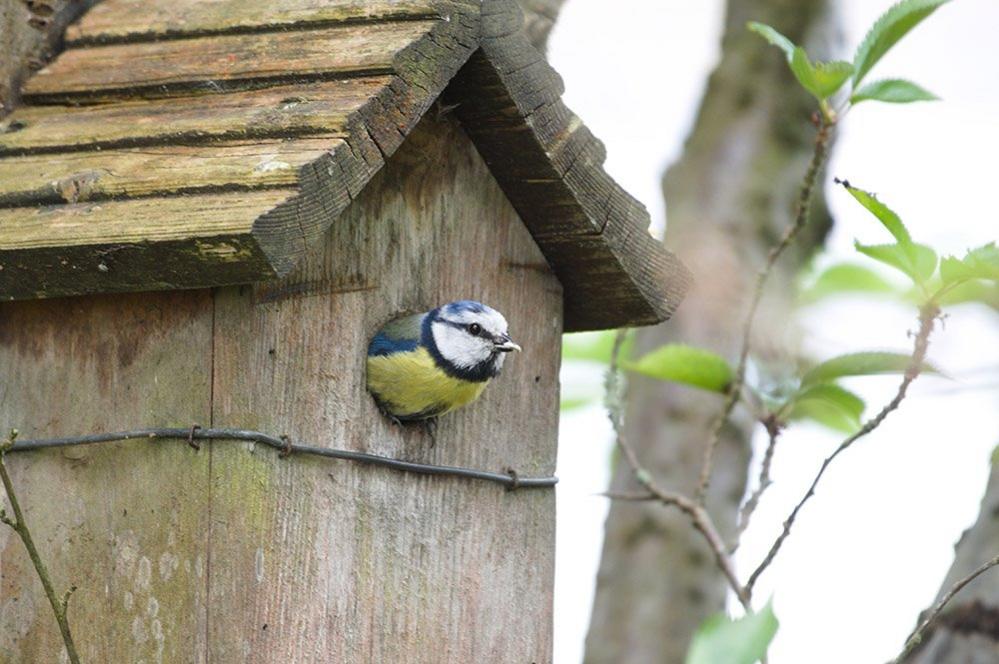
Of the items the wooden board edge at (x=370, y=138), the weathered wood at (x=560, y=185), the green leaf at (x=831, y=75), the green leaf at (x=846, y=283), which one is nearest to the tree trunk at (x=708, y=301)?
the green leaf at (x=846, y=283)

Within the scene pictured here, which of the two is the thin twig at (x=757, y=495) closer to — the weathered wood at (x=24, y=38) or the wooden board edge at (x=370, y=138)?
the wooden board edge at (x=370, y=138)

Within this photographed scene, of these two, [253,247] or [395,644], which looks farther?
[395,644]

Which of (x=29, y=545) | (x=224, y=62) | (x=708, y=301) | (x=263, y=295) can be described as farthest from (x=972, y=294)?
(x=708, y=301)

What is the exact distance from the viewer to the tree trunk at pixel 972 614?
310 centimetres

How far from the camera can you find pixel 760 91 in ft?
17.1

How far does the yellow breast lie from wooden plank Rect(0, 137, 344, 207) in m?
0.51

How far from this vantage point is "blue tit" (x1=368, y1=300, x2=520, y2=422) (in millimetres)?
2914

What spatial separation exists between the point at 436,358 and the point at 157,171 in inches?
25.1

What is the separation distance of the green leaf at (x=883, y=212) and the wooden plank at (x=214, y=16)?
2.71ft

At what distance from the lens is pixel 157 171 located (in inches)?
104

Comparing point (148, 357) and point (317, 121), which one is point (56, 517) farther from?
point (317, 121)

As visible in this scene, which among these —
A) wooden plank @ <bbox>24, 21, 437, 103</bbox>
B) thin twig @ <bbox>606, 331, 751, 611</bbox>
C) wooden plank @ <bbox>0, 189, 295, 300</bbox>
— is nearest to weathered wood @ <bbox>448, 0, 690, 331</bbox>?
thin twig @ <bbox>606, 331, 751, 611</bbox>

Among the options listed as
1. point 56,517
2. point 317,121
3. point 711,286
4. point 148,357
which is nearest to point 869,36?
point 317,121

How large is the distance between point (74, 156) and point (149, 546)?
71cm
